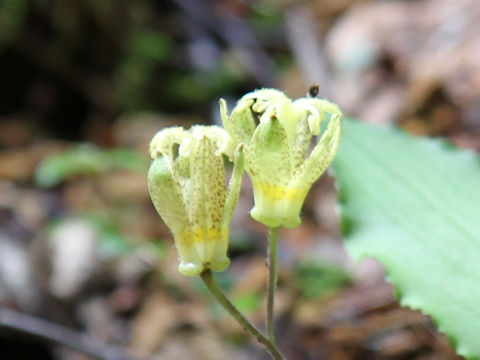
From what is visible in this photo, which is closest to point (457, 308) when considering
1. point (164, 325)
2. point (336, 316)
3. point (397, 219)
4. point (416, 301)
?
point (416, 301)

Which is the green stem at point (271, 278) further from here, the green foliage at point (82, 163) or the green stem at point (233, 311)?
the green foliage at point (82, 163)

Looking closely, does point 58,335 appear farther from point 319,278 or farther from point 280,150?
point 280,150

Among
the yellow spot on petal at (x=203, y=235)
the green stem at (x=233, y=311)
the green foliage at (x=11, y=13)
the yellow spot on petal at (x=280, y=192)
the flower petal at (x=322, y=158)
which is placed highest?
the green foliage at (x=11, y=13)

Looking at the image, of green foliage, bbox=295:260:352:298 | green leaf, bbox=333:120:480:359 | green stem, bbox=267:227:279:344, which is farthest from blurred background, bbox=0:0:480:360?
green stem, bbox=267:227:279:344

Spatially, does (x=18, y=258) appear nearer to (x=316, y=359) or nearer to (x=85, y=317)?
(x=85, y=317)

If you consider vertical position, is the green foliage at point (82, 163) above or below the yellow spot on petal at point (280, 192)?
above

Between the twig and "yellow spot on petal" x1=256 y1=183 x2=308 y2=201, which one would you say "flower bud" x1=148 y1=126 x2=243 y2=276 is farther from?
the twig

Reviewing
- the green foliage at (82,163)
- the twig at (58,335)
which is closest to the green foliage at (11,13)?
the green foliage at (82,163)
